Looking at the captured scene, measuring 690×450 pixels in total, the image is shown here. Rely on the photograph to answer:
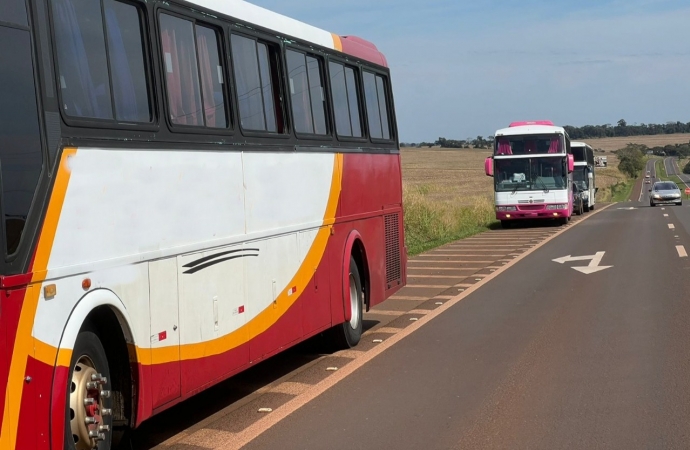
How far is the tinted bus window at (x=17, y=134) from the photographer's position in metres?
4.93

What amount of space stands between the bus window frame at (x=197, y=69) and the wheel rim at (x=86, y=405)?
1.88 m

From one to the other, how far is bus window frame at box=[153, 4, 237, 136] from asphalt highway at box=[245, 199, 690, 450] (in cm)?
224

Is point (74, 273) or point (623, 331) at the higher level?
point (74, 273)

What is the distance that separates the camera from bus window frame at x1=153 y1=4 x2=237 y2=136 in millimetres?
6848

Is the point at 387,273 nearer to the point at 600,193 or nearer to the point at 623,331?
the point at 623,331

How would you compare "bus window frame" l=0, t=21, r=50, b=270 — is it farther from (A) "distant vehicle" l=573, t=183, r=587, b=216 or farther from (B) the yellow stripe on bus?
(A) "distant vehicle" l=573, t=183, r=587, b=216

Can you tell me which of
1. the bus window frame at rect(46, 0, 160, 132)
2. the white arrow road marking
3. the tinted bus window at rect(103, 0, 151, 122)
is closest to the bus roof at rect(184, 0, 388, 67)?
the bus window frame at rect(46, 0, 160, 132)

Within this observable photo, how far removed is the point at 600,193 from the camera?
92.6 m

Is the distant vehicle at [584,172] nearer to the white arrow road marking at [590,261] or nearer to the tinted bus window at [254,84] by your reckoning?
the white arrow road marking at [590,261]

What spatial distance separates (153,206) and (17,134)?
1.55 metres

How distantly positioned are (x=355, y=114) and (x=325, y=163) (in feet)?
4.86

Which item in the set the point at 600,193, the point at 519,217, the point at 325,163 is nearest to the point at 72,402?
the point at 325,163

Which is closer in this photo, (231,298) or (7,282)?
(7,282)

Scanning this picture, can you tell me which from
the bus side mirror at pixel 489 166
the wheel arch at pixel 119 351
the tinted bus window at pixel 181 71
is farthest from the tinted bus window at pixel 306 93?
the bus side mirror at pixel 489 166
